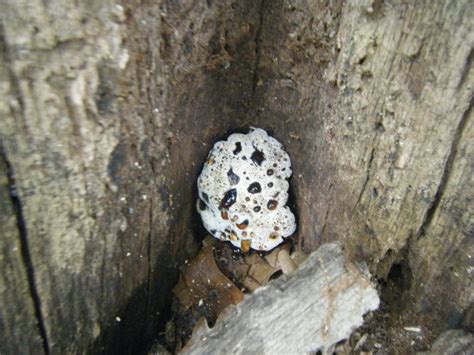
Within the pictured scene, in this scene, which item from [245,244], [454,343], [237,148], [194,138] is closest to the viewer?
[454,343]

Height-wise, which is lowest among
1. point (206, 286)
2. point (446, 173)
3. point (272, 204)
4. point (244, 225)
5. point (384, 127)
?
point (206, 286)

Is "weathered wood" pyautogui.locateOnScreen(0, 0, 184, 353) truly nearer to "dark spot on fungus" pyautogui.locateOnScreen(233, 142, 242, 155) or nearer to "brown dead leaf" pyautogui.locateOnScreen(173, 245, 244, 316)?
"brown dead leaf" pyautogui.locateOnScreen(173, 245, 244, 316)

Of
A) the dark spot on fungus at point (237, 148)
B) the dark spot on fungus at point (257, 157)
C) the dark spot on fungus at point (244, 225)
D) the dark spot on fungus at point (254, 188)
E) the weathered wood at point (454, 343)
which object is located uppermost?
the dark spot on fungus at point (237, 148)

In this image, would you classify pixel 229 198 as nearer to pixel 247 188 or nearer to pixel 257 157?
pixel 247 188

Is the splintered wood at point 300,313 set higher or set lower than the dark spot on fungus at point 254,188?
lower

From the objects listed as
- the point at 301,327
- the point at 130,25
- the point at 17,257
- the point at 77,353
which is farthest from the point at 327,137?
the point at 77,353

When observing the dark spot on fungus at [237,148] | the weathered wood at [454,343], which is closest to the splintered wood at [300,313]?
the weathered wood at [454,343]

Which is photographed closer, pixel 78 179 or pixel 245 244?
pixel 78 179

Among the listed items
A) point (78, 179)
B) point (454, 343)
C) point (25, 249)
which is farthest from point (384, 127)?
point (25, 249)

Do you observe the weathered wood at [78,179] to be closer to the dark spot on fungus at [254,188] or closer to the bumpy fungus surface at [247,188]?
the bumpy fungus surface at [247,188]
